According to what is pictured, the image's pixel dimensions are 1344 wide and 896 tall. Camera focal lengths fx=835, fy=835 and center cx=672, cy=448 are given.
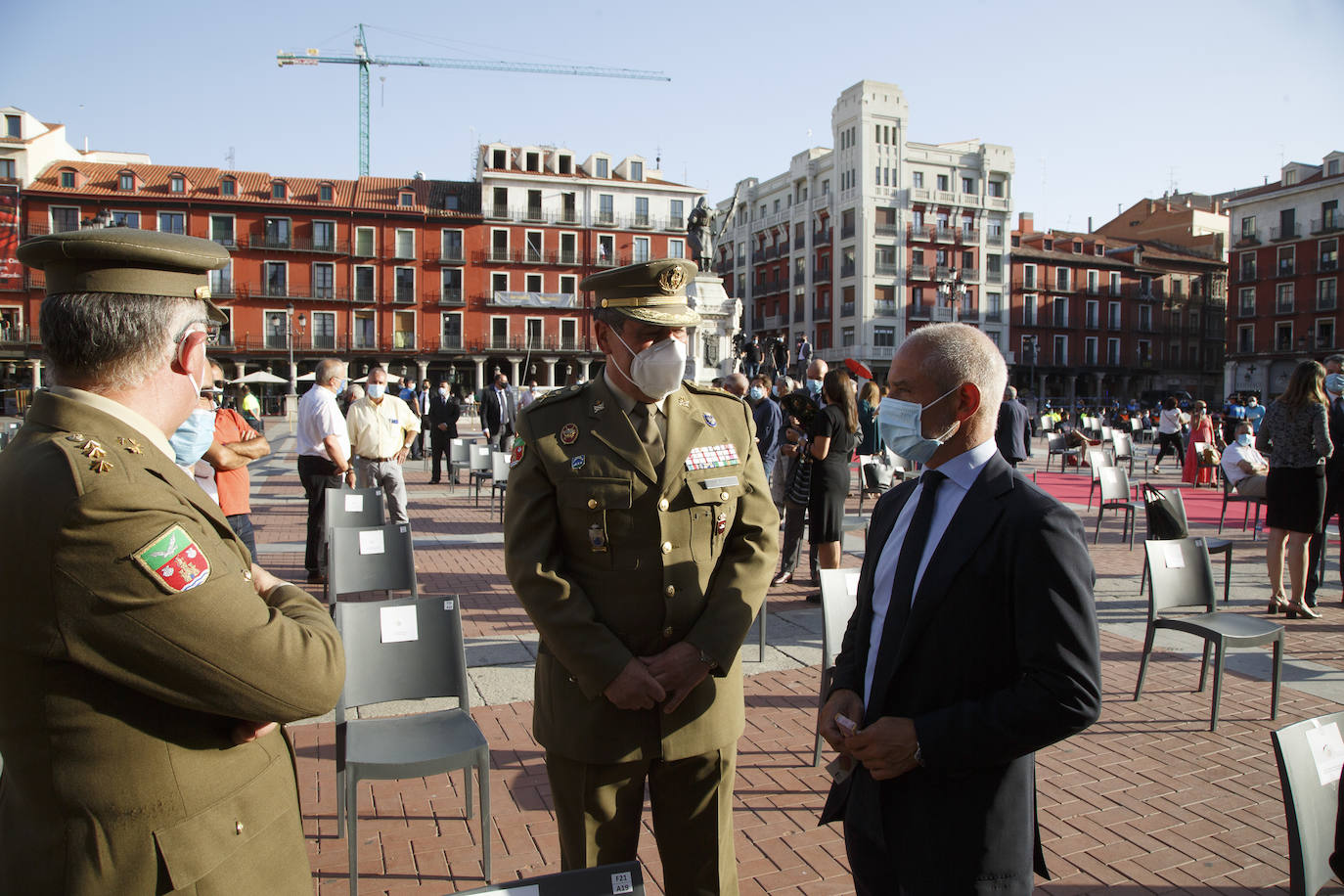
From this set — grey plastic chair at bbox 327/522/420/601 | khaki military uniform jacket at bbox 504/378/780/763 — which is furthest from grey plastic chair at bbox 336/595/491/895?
grey plastic chair at bbox 327/522/420/601

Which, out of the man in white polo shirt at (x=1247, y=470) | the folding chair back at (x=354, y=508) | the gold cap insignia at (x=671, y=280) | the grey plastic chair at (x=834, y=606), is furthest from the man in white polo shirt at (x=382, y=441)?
the man in white polo shirt at (x=1247, y=470)

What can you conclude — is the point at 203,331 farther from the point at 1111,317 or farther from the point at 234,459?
the point at 1111,317

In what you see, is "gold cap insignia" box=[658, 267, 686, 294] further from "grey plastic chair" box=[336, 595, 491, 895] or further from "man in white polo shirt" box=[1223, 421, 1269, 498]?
"man in white polo shirt" box=[1223, 421, 1269, 498]

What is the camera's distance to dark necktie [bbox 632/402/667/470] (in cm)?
236

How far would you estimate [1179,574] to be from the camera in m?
4.84

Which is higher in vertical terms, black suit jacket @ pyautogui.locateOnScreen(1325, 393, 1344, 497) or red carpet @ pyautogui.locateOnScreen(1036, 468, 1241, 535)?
black suit jacket @ pyautogui.locateOnScreen(1325, 393, 1344, 497)

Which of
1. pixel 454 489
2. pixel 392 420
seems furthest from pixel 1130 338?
pixel 392 420

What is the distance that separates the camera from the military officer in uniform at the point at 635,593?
7.17 ft

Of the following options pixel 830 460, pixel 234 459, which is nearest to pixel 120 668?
pixel 234 459

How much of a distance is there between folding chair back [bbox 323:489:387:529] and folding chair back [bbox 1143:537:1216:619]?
5.02 metres

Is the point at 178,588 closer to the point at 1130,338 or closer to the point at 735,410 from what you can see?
the point at 735,410

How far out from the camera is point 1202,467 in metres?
15.3

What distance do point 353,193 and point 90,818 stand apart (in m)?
52.1

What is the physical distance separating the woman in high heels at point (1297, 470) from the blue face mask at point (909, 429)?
220 inches
